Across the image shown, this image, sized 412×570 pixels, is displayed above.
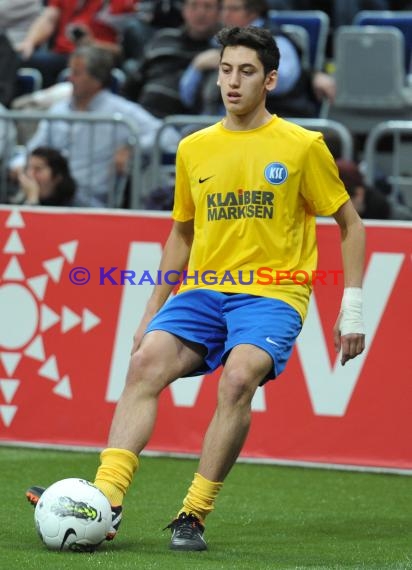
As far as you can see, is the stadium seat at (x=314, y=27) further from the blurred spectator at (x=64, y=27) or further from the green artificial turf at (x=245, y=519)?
the green artificial turf at (x=245, y=519)

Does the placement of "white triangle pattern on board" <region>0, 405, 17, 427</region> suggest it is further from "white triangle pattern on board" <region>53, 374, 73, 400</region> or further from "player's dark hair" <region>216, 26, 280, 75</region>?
"player's dark hair" <region>216, 26, 280, 75</region>

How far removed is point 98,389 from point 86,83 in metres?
4.21

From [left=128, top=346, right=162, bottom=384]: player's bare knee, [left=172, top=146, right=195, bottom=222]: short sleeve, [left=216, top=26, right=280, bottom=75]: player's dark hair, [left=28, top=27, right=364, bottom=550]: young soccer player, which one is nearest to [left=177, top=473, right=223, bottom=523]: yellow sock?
[left=28, top=27, right=364, bottom=550]: young soccer player

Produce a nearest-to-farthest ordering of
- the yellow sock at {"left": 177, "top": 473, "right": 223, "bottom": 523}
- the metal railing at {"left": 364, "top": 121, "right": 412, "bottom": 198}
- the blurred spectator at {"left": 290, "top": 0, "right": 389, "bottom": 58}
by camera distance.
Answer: the yellow sock at {"left": 177, "top": 473, "right": 223, "bottom": 523} < the metal railing at {"left": 364, "top": 121, "right": 412, "bottom": 198} < the blurred spectator at {"left": 290, "top": 0, "right": 389, "bottom": 58}

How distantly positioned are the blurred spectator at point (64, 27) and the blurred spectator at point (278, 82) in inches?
97.4

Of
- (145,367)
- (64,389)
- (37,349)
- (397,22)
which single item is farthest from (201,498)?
(397,22)

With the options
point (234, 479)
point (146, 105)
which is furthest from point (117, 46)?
point (234, 479)

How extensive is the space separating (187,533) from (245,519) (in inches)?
44.0

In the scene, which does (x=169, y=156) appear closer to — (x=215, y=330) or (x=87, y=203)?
(x=87, y=203)

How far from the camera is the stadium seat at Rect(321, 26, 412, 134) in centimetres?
1287

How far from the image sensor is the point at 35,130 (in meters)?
12.4

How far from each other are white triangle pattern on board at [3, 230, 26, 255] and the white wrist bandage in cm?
340

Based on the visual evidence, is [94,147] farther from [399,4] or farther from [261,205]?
[399,4]

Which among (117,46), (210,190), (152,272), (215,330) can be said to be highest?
(210,190)
